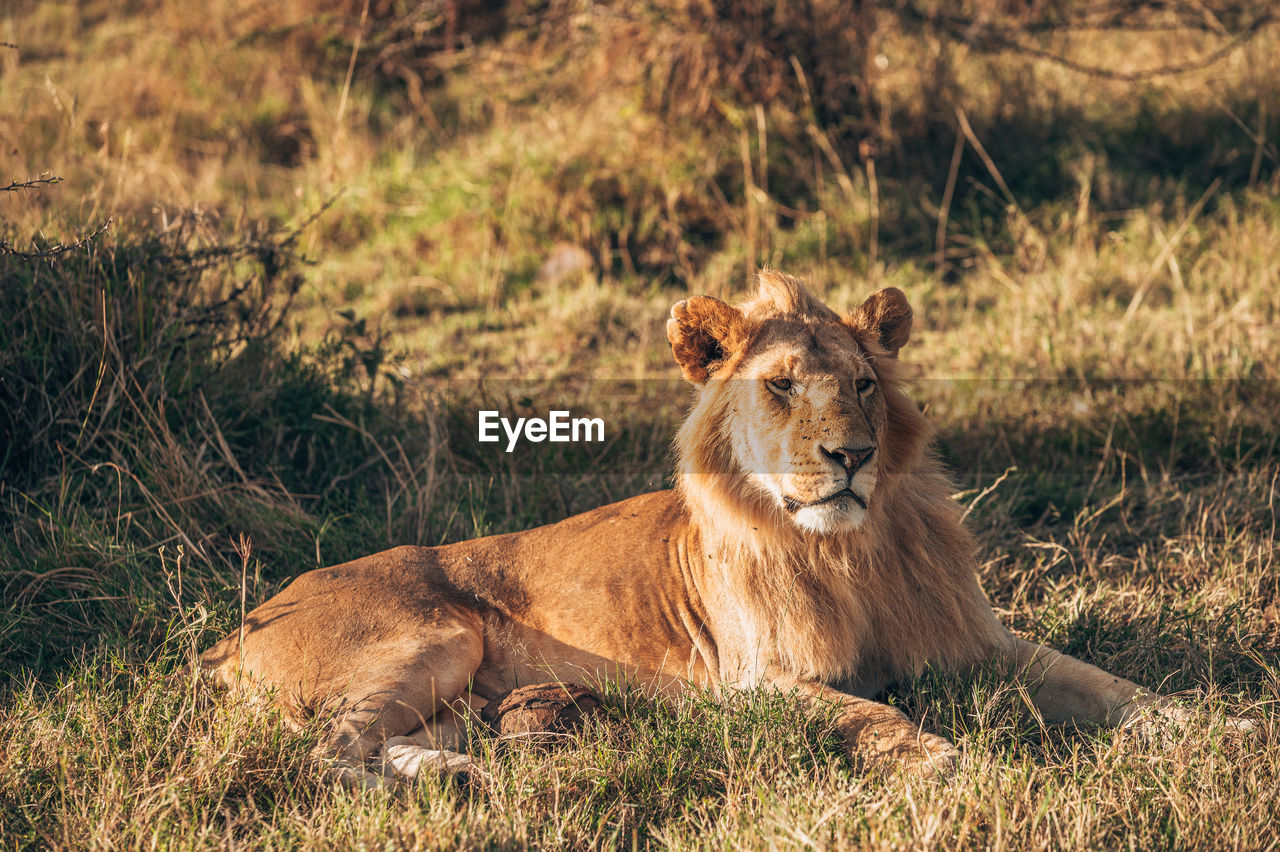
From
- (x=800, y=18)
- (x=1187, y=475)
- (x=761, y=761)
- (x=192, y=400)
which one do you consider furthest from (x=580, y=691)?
(x=800, y=18)

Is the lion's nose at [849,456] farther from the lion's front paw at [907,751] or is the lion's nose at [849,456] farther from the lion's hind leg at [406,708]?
the lion's hind leg at [406,708]

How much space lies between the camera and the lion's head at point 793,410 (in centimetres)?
273

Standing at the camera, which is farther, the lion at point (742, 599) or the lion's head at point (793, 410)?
the lion at point (742, 599)

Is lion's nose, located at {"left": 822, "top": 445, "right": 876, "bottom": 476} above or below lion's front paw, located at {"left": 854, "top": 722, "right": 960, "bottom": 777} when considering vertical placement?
above

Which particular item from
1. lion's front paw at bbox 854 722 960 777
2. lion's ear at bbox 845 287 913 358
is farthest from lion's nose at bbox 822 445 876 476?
lion's front paw at bbox 854 722 960 777

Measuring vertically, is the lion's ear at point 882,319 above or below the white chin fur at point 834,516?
above

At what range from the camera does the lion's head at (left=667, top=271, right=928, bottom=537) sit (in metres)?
2.73

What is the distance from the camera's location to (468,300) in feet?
22.2

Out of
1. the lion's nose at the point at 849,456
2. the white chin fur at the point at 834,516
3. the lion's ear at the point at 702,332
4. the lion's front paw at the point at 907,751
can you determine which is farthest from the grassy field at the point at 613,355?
the lion's ear at the point at 702,332

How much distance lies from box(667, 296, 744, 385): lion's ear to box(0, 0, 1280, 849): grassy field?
978mm

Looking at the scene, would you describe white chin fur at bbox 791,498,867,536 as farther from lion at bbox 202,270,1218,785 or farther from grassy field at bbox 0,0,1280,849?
grassy field at bbox 0,0,1280,849

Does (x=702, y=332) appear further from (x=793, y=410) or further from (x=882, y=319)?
(x=882, y=319)

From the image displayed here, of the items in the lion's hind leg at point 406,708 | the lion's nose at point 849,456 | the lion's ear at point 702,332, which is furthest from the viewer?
the lion's ear at point 702,332

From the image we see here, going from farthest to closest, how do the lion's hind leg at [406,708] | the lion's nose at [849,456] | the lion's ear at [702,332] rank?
the lion's ear at [702,332], the lion's hind leg at [406,708], the lion's nose at [849,456]
